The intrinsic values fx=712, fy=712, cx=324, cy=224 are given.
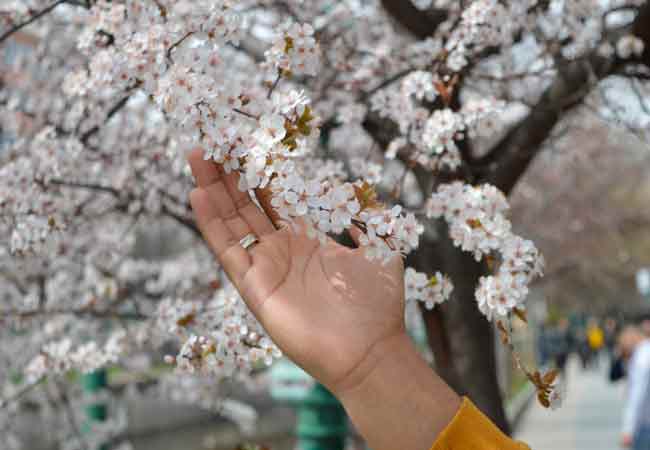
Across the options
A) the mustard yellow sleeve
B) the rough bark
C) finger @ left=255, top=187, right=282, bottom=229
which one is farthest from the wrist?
the rough bark

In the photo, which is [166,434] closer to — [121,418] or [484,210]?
[121,418]

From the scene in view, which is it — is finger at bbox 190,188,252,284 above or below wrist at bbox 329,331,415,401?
above

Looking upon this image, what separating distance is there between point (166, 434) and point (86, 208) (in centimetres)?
1004

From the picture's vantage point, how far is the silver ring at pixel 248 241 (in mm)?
1818

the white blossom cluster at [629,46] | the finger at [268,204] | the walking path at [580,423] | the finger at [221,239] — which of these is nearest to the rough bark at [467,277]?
the white blossom cluster at [629,46]

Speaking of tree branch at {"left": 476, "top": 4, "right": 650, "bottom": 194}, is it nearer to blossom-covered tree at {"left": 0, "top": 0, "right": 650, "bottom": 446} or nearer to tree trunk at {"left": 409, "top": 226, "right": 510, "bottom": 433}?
blossom-covered tree at {"left": 0, "top": 0, "right": 650, "bottom": 446}

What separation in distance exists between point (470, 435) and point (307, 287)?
1.67 ft

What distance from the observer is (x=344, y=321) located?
5.45 feet

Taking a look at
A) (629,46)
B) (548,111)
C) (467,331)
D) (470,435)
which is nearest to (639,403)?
(467,331)

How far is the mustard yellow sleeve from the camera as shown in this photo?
1545 millimetres

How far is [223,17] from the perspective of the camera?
2293 millimetres


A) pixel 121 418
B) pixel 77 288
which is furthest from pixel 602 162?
pixel 77 288

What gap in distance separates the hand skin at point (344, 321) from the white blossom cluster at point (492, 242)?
52cm

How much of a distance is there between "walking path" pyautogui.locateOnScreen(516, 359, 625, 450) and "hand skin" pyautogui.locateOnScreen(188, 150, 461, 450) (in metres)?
7.27
